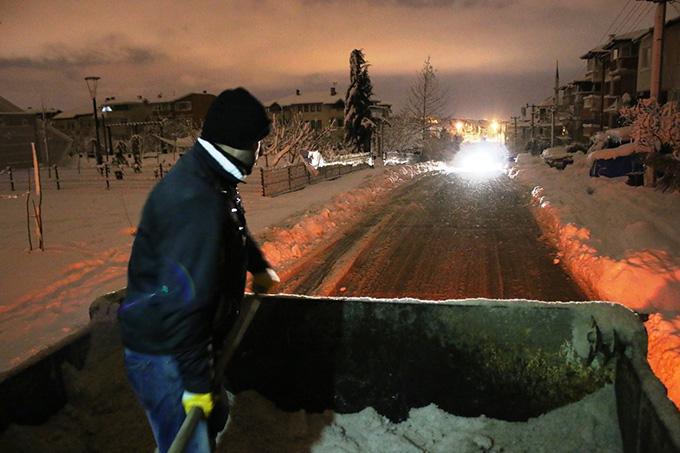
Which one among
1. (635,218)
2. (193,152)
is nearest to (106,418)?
(193,152)

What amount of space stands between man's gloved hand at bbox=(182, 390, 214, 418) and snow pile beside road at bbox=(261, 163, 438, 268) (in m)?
6.37

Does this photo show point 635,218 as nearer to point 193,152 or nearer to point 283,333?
point 283,333

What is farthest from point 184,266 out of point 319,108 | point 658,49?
point 319,108

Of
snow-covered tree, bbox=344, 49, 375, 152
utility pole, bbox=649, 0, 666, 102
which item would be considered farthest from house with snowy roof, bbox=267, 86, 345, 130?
utility pole, bbox=649, 0, 666, 102

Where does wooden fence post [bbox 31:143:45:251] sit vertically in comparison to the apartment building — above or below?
below

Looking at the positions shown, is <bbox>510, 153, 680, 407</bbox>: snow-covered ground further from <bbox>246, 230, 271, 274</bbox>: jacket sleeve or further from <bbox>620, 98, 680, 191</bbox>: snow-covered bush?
<bbox>246, 230, 271, 274</bbox>: jacket sleeve

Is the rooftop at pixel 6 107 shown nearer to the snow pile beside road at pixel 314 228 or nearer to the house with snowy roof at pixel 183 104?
the snow pile beside road at pixel 314 228

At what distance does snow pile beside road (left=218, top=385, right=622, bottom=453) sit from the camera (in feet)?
9.84

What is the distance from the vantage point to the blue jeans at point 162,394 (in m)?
2.13

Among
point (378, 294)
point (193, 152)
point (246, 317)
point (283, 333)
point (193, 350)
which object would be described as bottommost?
point (378, 294)

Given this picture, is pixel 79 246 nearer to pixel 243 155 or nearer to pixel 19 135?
pixel 243 155

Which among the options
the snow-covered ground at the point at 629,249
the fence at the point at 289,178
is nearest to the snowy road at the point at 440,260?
the snow-covered ground at the point at 629,249

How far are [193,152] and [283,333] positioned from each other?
1.79 metres

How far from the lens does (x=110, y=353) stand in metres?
3.29
